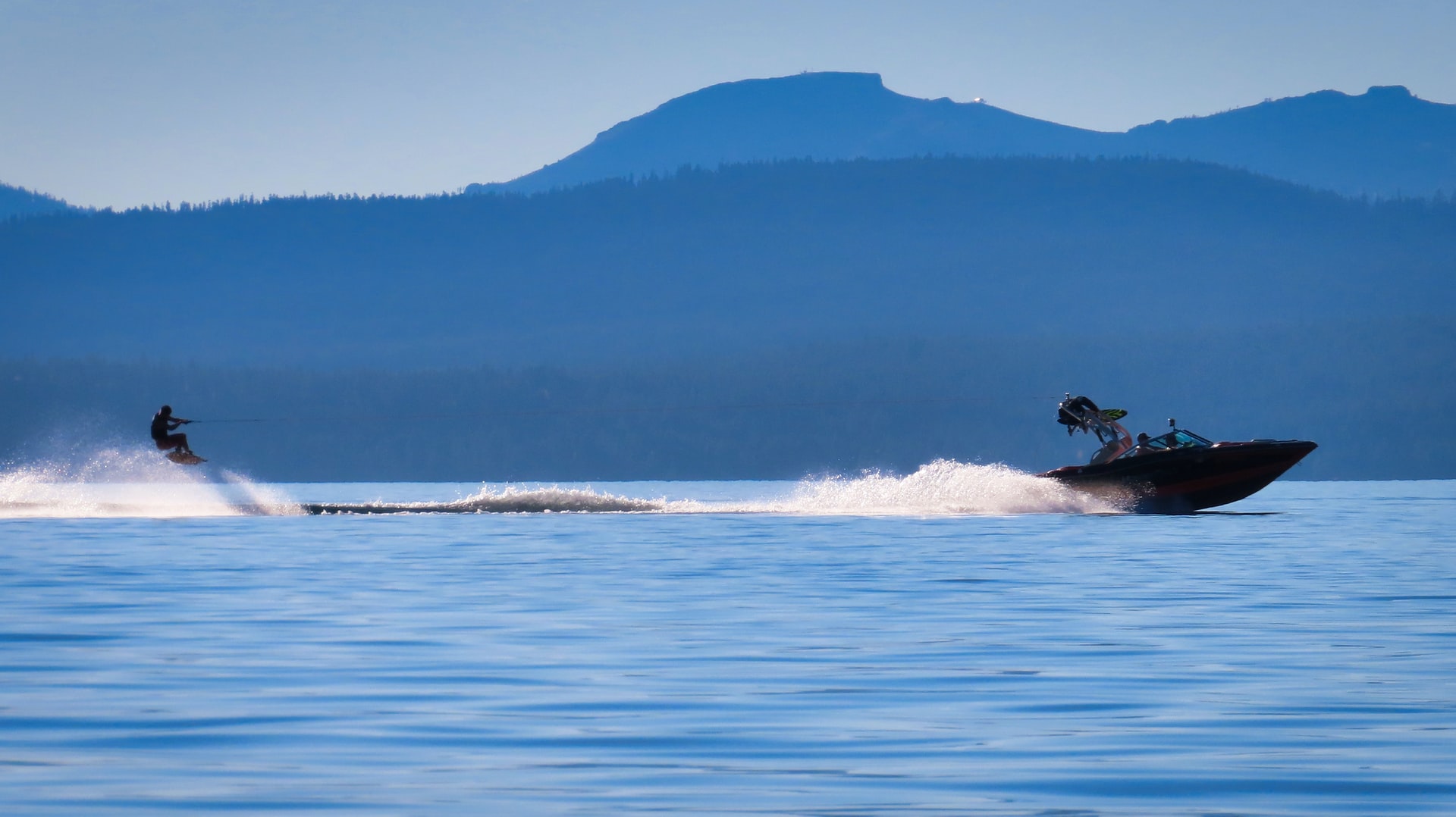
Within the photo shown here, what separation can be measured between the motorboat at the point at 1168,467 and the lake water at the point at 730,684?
34.4 ft

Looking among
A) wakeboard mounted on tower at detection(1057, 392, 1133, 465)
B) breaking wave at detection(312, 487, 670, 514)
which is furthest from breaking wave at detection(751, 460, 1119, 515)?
breaking wave at detection(312, 487, 670, 514)

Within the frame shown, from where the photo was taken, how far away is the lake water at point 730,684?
916cm

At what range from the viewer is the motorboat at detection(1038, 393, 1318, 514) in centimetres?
3912

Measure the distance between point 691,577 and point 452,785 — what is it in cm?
1474

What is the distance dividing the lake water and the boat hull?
1047cm

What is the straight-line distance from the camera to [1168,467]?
3931cm

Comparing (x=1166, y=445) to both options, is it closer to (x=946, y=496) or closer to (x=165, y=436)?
(x=946, y=496)

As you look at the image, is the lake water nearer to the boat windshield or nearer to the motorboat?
the motorboat

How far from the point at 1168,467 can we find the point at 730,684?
91.6ft

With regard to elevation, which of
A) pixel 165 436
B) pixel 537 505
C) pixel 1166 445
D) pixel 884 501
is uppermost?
pixel 165 436

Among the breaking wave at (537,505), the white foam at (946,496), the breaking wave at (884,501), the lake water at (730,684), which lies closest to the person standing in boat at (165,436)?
the lake water at (730,684)

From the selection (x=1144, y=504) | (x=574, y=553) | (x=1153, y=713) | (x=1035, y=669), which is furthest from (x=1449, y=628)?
(x=1144, y=504)

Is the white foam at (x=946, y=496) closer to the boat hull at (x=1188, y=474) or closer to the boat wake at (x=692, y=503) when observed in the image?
the boat wake at (x=692, y=503)

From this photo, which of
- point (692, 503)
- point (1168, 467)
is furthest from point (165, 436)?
point (1168, 467)
